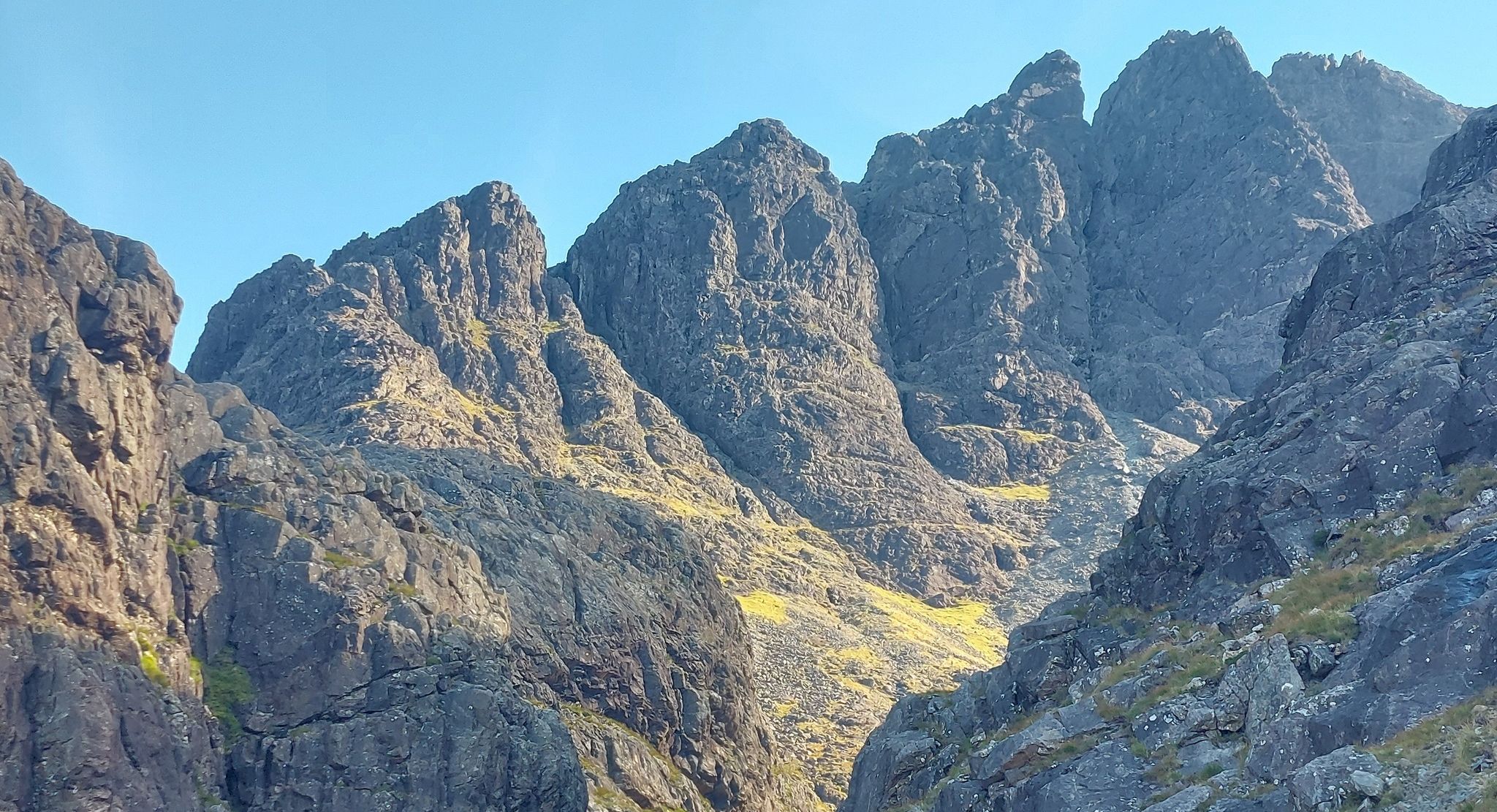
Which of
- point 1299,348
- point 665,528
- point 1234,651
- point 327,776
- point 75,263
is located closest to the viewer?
point 1234,651

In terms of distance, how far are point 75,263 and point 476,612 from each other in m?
35.3

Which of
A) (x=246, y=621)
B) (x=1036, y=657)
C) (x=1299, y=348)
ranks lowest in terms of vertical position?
(x=1036, y=657)

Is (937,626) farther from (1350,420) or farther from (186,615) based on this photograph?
(1350,420)

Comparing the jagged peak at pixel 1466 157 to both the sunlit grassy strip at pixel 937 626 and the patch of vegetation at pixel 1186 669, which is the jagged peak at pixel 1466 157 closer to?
the patch of vegetation at pixel 1186 669

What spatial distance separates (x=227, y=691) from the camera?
2987 inches

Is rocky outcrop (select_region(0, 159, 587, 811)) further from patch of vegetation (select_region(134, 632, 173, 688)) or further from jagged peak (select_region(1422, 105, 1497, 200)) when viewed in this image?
jagged peak (select_region(1422, 105, 1497, 200))

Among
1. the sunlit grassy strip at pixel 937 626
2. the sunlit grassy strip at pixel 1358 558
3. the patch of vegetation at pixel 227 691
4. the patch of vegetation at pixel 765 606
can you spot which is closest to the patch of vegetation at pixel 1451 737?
the sunlit grassy strip at pixel 1358 558

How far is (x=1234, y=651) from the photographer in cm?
3500

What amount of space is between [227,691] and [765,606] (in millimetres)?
101783

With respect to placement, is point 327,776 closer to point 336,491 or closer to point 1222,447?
point 336,491

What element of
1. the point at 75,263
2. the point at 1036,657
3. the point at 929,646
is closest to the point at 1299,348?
the point at 1036,657

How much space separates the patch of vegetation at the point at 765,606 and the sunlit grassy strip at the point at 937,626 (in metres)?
17.0

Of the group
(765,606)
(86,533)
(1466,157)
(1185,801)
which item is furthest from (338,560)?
(765,606)

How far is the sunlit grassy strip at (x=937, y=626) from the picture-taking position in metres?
178
